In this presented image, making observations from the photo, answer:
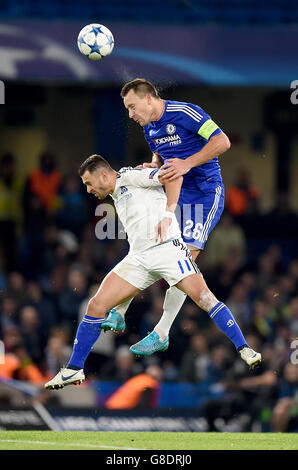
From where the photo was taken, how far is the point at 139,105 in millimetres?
9969

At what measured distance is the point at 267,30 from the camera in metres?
17.4

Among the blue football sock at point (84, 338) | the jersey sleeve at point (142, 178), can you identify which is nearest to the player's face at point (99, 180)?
the jersey sleeve at point (142, 178)

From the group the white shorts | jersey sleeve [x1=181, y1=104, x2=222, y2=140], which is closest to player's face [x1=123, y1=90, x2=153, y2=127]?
jersey sleeve [x1=181, y1=104, x2=222, y2=140]

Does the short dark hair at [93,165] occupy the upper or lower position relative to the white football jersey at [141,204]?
upper

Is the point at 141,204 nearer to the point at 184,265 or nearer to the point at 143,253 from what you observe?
the point at 143,253

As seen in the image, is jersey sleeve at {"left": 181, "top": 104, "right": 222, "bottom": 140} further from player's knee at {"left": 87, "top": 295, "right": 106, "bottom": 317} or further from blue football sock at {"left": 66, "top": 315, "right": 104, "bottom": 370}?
blue football sock at {"left": 66, "top": 315, "right": 104, "bottom": 370}

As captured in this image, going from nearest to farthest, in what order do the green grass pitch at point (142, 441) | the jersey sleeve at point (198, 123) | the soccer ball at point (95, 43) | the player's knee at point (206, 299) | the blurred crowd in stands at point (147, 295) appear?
the green grass pitch at point (142, 441)
the player's knee at point (206, 299)
the jersey sleeve at point (198, 123)
the soccer ball at point (95, 43)
the blurred crowd in stands at point (147, 295)

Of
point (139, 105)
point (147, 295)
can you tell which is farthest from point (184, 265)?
point (147, 295)

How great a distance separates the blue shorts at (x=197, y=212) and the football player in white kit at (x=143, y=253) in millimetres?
401

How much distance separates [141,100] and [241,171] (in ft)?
29.4

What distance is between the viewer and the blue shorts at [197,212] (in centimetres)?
1027

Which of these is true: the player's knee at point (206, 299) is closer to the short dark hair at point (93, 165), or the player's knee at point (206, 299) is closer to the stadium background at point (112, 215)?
the short dark hair at point (93, 165)

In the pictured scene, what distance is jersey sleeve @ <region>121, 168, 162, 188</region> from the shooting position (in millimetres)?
9766
